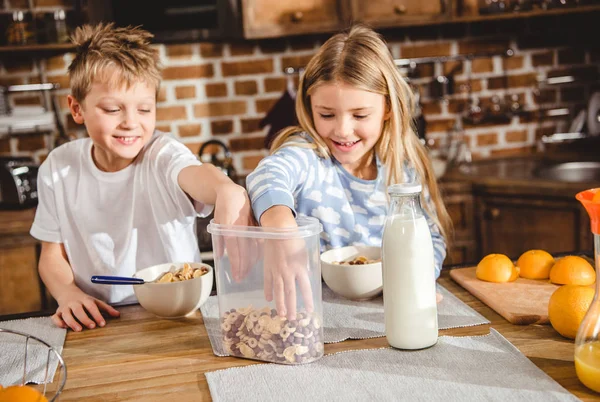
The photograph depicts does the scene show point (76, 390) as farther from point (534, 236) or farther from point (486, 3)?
point (486, 3)

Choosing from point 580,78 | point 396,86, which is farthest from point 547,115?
point 396,86

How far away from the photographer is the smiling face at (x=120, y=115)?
4.62 feet

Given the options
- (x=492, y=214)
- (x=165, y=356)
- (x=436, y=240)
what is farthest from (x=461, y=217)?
(x=165, y=356)

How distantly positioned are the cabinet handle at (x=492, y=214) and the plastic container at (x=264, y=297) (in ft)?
5.23

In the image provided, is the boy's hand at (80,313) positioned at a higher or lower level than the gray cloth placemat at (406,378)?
higher

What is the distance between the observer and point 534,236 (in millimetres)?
2393

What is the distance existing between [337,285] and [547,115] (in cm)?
205

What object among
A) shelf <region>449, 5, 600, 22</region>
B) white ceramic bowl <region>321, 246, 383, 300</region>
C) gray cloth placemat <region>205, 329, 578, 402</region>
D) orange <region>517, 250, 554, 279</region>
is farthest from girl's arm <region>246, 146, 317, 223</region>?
shelf <region>449, 5, 600, 22</region>

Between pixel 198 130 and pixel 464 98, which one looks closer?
pixel 198 130

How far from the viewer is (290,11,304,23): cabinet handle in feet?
8.09

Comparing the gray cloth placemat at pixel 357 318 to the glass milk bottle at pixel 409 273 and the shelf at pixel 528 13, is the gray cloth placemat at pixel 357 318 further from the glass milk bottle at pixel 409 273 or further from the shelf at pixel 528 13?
the shelf at pixel 528 13

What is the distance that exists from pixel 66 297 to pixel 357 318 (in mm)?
561

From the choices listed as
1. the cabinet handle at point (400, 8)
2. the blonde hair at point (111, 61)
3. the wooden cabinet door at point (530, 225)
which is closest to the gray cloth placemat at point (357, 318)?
the blonde hair at point (111, 61)

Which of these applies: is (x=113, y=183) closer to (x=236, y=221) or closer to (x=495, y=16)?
(x=236, y=221)
